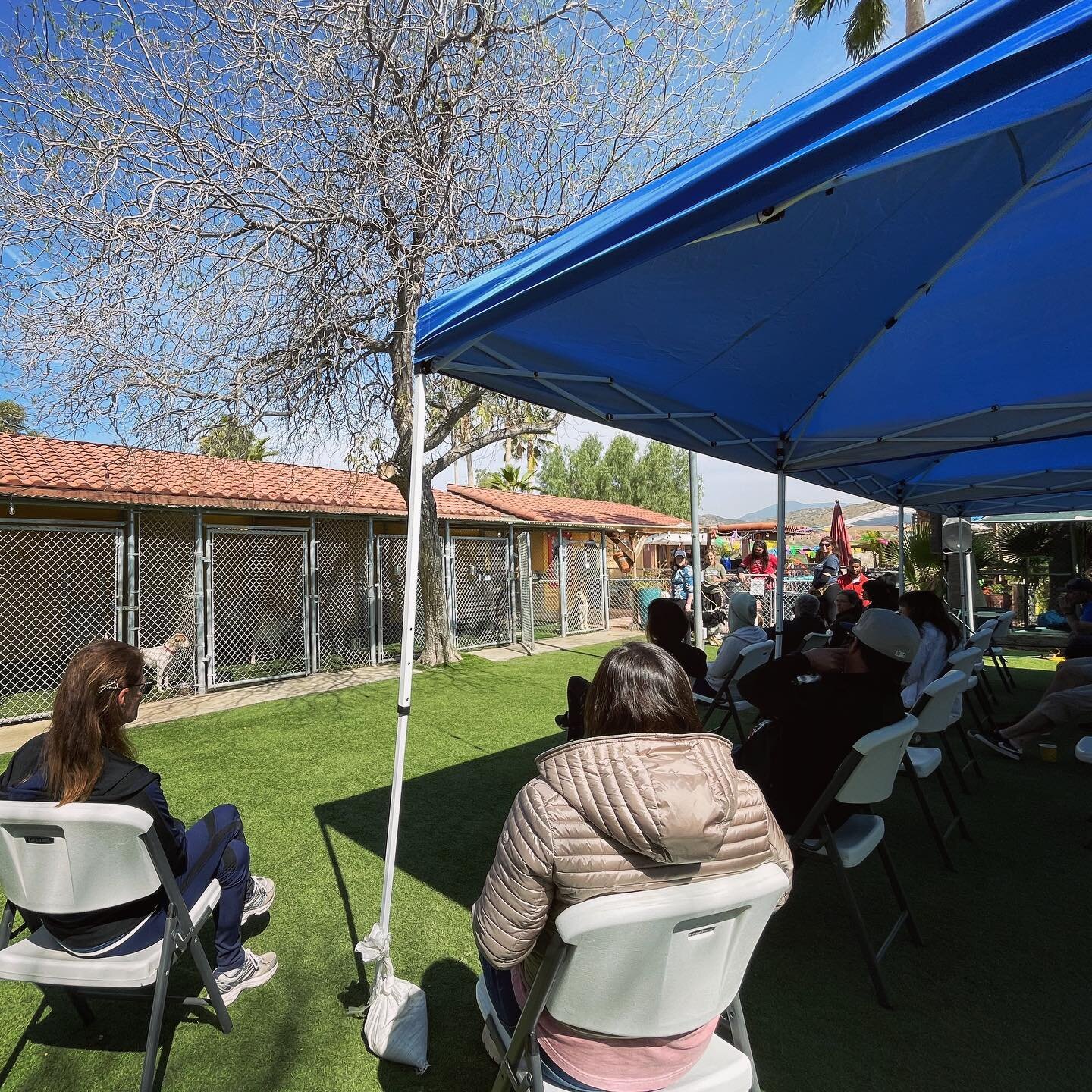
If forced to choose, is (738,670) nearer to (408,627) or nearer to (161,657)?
(408,627)

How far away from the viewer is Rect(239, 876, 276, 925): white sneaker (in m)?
2.93

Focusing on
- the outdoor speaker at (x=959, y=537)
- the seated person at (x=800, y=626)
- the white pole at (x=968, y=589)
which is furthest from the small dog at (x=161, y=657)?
the outdoor speaker at (x=959, y=537)

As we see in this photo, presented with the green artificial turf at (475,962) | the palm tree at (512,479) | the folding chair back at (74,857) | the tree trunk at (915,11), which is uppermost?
the tree trunk at (915,11)

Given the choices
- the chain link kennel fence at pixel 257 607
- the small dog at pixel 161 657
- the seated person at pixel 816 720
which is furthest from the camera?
the chain link kennel fence at pixel 257 607

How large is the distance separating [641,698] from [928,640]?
166 inches

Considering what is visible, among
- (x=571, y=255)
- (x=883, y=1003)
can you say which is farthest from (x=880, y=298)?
(x=883, y=1003)

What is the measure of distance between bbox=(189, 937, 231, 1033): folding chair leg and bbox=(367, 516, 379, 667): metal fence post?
8.17m

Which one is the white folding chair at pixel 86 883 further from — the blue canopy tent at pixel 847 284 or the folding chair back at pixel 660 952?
the folding chair back at pixel 660 952

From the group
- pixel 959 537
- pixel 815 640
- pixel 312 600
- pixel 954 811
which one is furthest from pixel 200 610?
pixel 959 537

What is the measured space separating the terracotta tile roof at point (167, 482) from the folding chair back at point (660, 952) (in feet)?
25.8

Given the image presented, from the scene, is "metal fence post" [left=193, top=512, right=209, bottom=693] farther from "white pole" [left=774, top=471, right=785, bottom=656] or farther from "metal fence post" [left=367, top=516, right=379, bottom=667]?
"white pole" [left=774, top=471, right=785, bottom=656]

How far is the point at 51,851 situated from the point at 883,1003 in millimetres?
2944

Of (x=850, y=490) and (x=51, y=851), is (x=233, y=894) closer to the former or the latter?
(x=51, y=851)

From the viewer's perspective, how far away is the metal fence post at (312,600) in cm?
962
